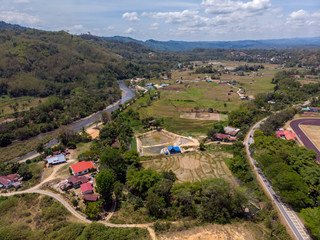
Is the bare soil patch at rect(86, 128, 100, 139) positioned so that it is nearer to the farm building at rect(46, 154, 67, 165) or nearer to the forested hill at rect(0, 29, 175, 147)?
the farm building at rect(46, 154, 67, 165)

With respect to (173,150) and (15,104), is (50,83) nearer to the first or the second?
(15,104)

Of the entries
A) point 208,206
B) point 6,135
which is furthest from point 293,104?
point 6,135

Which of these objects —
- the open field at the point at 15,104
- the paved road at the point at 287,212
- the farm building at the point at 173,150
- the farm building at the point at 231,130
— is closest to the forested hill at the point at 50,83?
the open field at the point at 15,104

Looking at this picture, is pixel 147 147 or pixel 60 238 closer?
pixel 60 238

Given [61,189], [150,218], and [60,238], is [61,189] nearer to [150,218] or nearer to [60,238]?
[60,238]

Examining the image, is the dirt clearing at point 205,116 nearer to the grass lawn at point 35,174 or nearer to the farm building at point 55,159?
the farm building at point 55,159

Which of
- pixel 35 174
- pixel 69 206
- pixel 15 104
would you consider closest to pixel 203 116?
pixel 69 206
